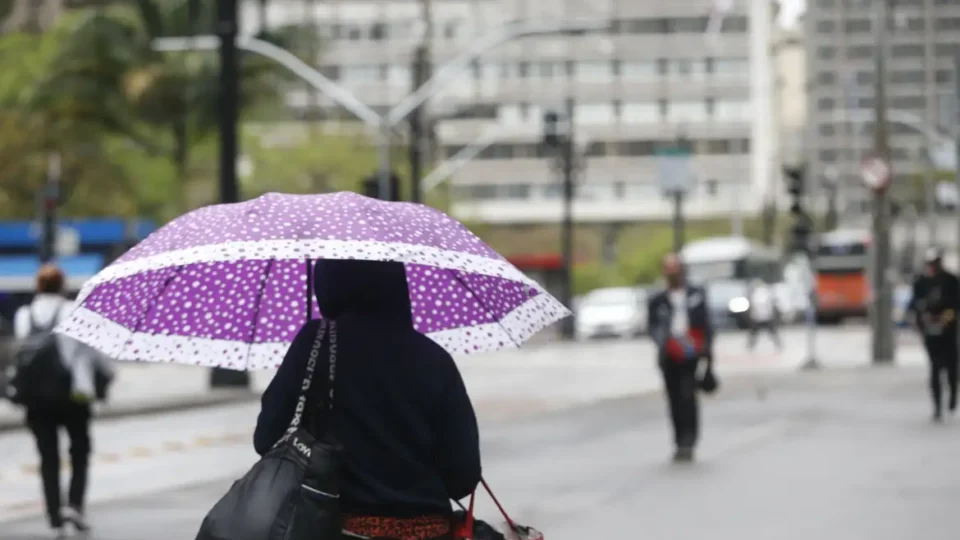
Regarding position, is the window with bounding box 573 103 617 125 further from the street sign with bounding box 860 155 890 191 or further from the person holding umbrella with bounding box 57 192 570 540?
the person holding umbrella with bounding box 57 192 570 540

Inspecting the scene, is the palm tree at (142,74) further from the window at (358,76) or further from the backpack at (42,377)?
the window at (358,76)

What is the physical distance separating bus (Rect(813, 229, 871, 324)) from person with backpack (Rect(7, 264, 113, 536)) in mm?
63170

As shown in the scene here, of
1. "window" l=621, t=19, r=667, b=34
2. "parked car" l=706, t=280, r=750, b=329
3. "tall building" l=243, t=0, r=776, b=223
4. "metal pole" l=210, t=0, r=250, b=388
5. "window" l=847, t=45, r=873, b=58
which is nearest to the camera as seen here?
"metal pole" l=210, t=0, r=250, b=388

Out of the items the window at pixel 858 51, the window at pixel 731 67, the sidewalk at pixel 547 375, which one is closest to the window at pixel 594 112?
the window at pixel 731 67

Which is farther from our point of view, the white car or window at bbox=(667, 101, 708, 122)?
window at bbox=(667, 101, 708, 122)

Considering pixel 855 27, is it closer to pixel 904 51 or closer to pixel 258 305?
→ pixel 904 51

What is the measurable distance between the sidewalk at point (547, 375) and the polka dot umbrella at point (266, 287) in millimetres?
17862

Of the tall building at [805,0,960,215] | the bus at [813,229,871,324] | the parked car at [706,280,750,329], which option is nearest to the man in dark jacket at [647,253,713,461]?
the parked car at [706,280,750,329]

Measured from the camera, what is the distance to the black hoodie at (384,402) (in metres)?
5.18

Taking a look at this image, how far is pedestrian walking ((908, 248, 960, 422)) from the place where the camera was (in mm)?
20422

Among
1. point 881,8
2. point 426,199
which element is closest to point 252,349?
point 881,8

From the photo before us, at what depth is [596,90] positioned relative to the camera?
122000 mm

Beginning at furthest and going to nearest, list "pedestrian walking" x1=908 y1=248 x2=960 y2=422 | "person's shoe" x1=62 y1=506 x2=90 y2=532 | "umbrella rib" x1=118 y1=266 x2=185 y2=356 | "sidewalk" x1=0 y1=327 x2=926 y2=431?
1. "sidewalk" x1=0 y1=327 x2=926 y2=431
2. "pedestrian walking" x1=908 y1=248 x2=960 y2=422
3. "person's shoe" x1=62 y1=506 x2=90 y2=532
4. "umbrella rib" x1=118 y1=266 x2=185 y2=356

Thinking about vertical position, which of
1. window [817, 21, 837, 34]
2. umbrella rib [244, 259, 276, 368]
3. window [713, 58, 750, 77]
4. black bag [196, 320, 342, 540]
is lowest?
black bag [196, 320, 342, 540]
